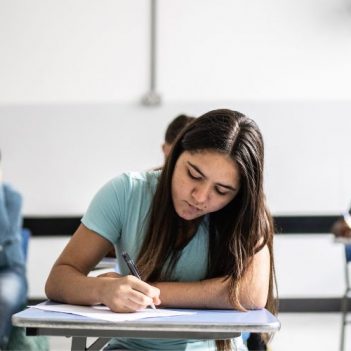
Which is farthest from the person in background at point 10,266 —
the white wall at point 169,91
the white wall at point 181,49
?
the white wall at point 181,49

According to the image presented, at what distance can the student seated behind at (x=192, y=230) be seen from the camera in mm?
1618

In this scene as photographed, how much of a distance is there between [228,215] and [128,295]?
44cm

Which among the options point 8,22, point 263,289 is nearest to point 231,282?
point 263,289

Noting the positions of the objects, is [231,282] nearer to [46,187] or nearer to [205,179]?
[205,179]

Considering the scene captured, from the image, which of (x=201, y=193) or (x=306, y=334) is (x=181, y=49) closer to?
(x=306, y=334)

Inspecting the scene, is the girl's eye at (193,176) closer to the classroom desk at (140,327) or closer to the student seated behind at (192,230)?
the student seated behind at (192,230)

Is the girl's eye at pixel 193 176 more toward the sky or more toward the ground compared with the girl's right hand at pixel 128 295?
more toward the sky

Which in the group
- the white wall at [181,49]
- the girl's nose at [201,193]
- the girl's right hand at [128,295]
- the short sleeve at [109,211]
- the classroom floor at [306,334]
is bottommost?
the classroom floor at [306,334]

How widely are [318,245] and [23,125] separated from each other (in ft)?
7.73

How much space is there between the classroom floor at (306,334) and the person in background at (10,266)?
58 cm

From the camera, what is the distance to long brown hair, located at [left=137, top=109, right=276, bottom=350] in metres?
1.65

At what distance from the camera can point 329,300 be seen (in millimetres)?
5266

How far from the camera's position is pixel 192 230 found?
1.78 m

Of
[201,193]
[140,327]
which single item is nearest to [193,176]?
[201,193]
